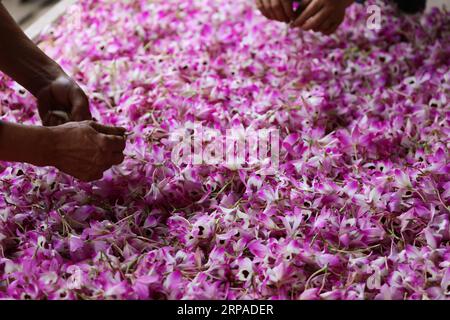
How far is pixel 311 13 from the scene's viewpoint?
170 centimetres

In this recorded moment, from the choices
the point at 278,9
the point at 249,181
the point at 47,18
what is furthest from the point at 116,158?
the point at 47,18

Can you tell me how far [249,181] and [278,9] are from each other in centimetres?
65

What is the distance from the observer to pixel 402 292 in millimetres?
1061

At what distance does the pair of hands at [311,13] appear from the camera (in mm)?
1674

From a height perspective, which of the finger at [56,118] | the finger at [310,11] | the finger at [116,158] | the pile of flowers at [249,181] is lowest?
the pile of flowers at [249,181]

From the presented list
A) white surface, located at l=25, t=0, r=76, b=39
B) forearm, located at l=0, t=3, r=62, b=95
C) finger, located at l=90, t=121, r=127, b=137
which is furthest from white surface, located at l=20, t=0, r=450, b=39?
finger, located at l=90, t=121, r=127, b=137

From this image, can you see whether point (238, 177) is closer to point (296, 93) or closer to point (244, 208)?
point (244, 208)

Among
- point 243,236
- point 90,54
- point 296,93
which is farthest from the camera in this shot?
point 90,54

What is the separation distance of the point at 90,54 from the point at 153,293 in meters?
0.97

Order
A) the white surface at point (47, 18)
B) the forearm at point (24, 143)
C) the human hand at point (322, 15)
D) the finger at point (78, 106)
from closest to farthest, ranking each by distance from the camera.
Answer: the forearm at point (24, 143), the finger at point (78, 106), the human hand at point (322, 15), the white surface at point (47, 18)

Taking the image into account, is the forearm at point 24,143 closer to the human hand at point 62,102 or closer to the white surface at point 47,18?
the human hand at point 62,102

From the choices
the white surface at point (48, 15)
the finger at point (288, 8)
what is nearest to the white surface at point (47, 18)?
the white surface at point (48, 15)

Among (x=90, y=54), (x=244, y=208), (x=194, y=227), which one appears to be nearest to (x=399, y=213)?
(x=244, y=208)

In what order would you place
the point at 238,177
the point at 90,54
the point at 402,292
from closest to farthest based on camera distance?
the point at 402,292
the point at 238,177
the point at 90,54
